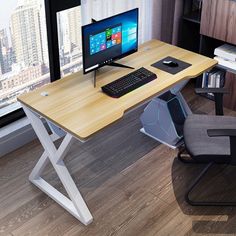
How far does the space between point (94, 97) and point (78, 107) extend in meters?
0.15

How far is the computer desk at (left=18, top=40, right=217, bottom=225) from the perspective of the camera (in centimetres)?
275

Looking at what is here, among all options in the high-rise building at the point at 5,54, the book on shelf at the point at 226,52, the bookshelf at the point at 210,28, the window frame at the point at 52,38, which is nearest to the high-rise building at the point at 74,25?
the window frame at the point at 52,38

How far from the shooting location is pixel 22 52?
3693 mm

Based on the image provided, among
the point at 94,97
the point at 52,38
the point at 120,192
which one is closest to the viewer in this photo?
the point at 94,97

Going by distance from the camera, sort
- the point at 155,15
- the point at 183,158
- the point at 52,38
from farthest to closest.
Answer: the point at 155,15 < the point at 52,38 < the point at 183,158

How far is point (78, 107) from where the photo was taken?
287 centimetres

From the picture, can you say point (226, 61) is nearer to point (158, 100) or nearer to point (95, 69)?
point (158, 100)

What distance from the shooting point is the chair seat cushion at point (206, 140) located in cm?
286

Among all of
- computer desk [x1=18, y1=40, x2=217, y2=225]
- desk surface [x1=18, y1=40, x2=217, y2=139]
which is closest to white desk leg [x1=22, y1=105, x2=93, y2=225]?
computer desk [x1=18, y1=40, x2=217, y2=225]

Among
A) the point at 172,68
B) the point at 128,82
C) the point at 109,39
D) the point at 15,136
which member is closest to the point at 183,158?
the point at 172,68

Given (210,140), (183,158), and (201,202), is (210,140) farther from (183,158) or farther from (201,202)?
(183,158)

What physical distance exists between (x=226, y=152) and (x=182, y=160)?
0.67m

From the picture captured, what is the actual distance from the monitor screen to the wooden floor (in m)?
0.77

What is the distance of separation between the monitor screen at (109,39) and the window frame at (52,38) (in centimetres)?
56
